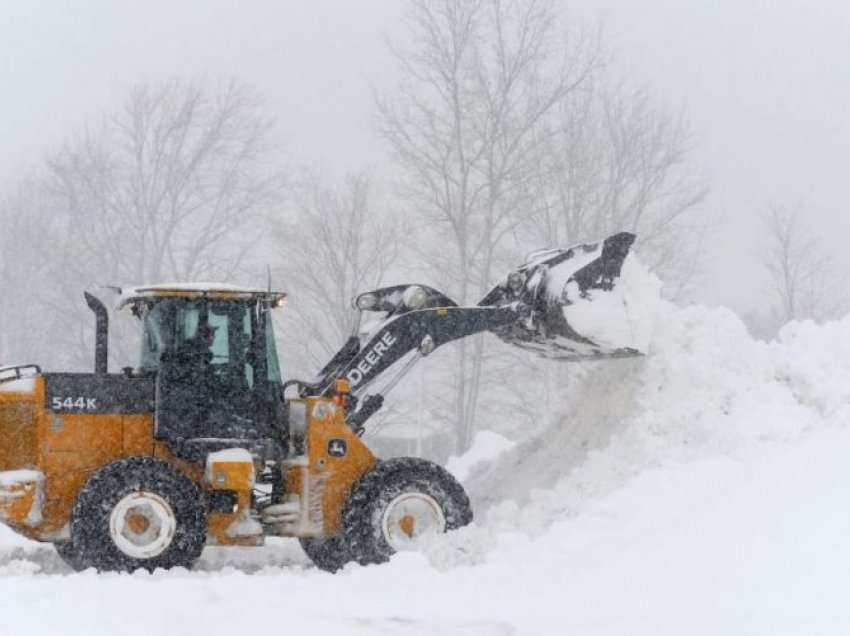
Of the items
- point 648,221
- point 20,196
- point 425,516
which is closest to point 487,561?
point 425,516

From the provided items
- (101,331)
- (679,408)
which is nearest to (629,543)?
(679,408)

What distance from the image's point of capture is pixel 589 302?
445 inches

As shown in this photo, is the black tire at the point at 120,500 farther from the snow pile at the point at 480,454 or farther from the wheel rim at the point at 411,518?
the snow pile at the point at 480,454

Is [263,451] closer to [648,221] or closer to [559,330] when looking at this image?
[559,330]

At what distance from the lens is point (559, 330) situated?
1139cm

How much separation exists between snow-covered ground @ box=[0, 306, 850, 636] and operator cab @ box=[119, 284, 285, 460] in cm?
127

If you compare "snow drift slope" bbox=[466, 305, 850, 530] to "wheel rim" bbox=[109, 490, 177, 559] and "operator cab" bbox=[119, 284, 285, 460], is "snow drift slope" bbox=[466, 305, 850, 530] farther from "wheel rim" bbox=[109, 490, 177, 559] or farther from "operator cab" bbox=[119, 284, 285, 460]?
"wheel rim" bbox=[109, 490, 177, 559]

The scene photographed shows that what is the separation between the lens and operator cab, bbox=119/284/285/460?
431 inches

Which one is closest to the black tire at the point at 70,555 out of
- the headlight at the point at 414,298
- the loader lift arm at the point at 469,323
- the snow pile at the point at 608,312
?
the loader lift arm at the point at 469,323

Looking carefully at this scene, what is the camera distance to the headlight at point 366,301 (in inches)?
473

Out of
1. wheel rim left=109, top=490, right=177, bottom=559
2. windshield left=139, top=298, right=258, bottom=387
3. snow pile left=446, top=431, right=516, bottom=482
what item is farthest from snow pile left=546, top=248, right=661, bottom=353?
Answer: wheel rim left=109, top=490, right=177, bottom=559

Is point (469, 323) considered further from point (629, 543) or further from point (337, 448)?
point (629, 543)

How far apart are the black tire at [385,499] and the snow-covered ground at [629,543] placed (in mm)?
360

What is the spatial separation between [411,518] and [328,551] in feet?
4.02
